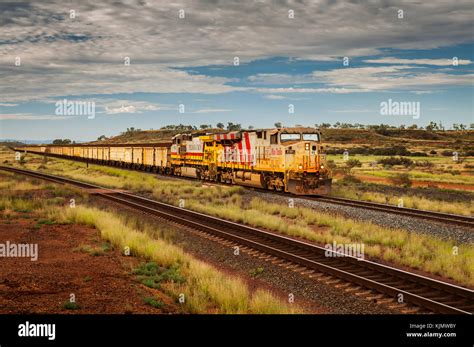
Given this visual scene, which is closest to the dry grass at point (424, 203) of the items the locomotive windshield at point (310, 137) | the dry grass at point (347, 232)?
the dry grass at point (347, 232)

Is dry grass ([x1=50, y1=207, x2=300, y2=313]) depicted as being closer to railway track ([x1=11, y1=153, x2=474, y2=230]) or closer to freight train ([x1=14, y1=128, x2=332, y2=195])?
railway track ([x1=11, y1=153, x2=474, y2=230])

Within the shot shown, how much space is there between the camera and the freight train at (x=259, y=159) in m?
27.9

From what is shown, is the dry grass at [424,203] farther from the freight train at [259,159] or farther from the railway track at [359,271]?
the railway track at [359,271]

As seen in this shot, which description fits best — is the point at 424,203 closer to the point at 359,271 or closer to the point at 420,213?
the point at 420,213

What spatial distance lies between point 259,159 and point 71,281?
66.8ft

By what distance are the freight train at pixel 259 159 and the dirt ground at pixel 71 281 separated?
13812 mm

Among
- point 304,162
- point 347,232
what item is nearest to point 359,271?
point 347,232

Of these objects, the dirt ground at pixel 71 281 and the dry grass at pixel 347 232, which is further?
the dry grass at pixel 347 232

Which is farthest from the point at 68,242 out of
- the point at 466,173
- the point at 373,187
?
the point at 466,173

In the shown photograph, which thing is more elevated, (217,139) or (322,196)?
(217,139)

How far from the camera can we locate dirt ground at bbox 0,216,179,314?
9.48 m

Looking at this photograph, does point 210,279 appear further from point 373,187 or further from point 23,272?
point 373,187

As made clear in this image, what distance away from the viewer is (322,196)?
30.2m
